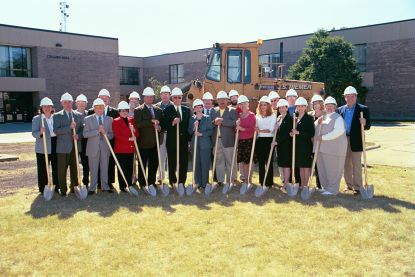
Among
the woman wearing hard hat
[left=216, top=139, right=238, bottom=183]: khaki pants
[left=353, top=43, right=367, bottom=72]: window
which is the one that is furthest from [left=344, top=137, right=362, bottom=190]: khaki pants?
[left=353, top=43, right=367, bottom=72]: window

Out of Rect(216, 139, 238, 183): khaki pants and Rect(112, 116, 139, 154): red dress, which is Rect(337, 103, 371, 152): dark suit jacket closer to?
Rect(216, 139, 238, 183): khaki pants

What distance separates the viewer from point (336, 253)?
14.5 feet

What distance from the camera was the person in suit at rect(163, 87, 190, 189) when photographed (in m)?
7.33

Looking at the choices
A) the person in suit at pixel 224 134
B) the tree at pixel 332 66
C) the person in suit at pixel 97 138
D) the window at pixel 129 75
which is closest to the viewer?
the person in suit at pixel 97 138

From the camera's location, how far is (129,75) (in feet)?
148

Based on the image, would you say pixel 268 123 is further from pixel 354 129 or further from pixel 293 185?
pixel 354 129

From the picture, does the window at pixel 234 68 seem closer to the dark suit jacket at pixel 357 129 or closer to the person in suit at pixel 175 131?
the person in suit at pixel 175 131

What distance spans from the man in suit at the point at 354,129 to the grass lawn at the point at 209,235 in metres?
0.51

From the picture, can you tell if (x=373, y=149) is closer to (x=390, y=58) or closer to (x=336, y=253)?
(x=336, y=253)

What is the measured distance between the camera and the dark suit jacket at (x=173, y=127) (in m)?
7.33

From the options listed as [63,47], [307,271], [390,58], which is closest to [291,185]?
[307,271]

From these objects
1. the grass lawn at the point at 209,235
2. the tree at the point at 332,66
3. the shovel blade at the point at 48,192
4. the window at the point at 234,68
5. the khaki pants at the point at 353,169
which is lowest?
the grass lawn at the point at 209,235

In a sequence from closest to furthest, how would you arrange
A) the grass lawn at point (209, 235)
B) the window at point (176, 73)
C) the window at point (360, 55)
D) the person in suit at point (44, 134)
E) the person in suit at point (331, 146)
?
the grass lawn at point (209, 235) → the person in suit at point (331, 146) → the person in suit at point (44, 134) → the window at point (360, 55) → the window at point (176, 73)

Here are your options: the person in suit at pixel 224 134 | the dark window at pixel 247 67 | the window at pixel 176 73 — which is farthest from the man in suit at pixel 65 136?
the window at pixel 176 73
